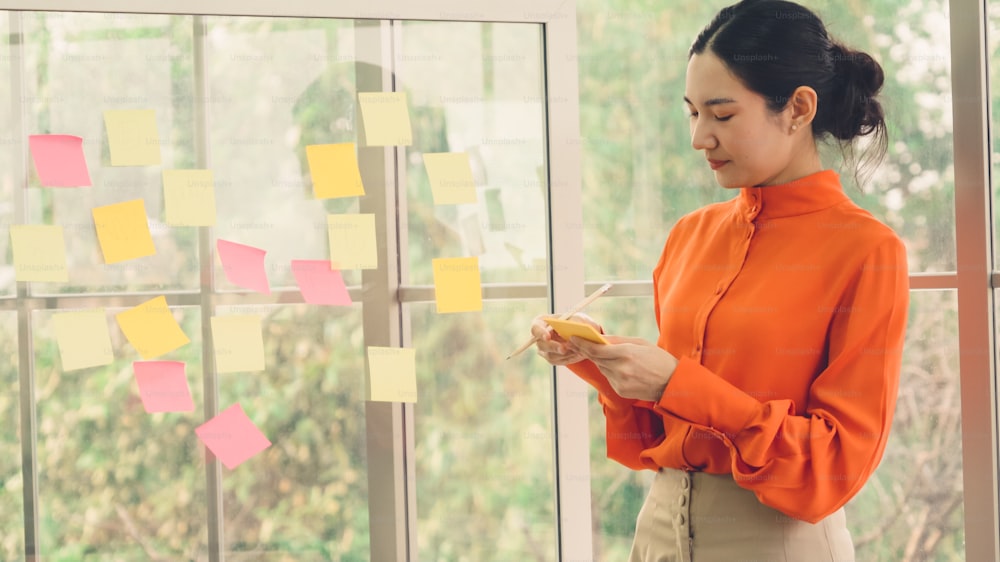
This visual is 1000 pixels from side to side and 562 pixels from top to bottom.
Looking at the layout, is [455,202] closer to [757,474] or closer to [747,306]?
[747,306]

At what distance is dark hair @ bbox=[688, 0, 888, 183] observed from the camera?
3.84 ft

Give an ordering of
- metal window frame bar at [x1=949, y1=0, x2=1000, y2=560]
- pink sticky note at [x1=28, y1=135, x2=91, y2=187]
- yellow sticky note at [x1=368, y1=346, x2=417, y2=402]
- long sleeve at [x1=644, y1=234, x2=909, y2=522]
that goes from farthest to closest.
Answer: metal window frame bar at [x1=949, y1=0, x2=1000, y2=560] → yellow sticky note at [x1=368, y1=346, x2=417, y2=402] → pink sticky note at [x1=28, y1=135, x2=91, y2=187] → long sleeve at [x1=644, y1=234, x2=909, y2=522]

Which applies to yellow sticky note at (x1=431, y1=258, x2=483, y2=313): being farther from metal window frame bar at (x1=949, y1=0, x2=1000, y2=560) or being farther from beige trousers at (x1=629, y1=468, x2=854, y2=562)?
metal window frame bar at (x1=949, y1=0, x2=1000, y2=560)

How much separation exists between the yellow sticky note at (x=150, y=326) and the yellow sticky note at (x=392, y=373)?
391 mm

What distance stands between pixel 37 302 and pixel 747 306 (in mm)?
1285

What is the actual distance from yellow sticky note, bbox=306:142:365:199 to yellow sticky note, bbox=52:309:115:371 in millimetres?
481

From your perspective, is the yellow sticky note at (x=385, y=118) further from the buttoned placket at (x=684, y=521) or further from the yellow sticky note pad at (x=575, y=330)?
the buttoned placket at (x=684, y=521)

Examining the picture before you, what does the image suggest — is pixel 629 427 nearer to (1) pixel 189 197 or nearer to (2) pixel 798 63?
(2) pixel 798 63

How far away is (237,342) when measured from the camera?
62.6 inches

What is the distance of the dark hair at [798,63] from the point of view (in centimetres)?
117

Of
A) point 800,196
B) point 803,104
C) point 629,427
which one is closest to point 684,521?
point 629,427

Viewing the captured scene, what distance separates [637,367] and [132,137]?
41.4 inches

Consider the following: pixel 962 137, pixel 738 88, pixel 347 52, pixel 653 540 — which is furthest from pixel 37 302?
pixel 962 137

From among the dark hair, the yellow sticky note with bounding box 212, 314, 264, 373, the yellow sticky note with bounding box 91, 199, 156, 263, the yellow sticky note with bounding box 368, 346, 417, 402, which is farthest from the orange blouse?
the yellow sticky note with bounding box 91, 199, 156, 263
